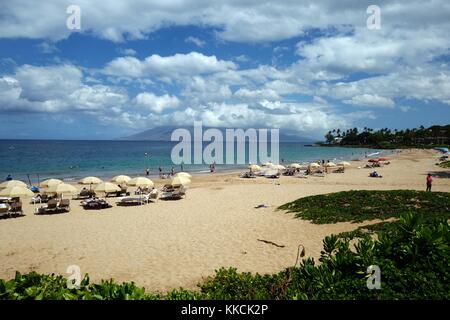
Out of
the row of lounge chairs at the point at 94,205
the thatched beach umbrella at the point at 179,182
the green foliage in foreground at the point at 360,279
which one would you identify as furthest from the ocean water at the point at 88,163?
the green foliage in foreground at the point at 360,279

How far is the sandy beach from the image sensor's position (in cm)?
927

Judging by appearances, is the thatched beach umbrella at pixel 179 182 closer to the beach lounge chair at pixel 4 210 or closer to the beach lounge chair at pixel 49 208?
the beach lounge chair at pixel 49 208

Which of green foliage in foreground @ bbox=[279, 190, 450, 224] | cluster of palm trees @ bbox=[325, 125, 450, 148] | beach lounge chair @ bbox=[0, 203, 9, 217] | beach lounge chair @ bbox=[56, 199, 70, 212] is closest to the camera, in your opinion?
green foliage in foreground @ bbox=[279, 190, 450, 224]

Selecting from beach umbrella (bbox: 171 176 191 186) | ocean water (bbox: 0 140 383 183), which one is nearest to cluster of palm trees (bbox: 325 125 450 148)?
ocean water (bbox: 0 140 383 183)

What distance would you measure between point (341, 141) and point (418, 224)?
177743 millimetres

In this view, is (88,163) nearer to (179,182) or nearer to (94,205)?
(179,182)

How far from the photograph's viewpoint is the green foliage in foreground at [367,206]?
12375 mm

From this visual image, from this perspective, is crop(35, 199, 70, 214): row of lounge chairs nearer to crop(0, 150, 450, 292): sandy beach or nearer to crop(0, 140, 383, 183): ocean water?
crop(0, 150, 450, 292): sandy beach

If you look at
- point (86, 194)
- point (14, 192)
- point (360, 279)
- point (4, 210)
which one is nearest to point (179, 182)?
point (86, 194)

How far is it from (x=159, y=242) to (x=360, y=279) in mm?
8864

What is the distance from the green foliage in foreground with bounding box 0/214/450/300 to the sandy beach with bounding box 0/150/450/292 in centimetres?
416

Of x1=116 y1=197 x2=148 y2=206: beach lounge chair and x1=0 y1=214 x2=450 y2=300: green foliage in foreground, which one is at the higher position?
x1=0 y1=214 x2=450 y2=300: green foliage in foreground

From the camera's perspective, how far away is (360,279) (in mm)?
4137

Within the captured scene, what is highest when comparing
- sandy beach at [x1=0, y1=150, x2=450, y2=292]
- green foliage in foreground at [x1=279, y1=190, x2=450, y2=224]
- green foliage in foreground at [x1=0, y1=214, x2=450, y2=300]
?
green foliage in foreground at [x1=0, y1=214, x2=450, y2=300]
